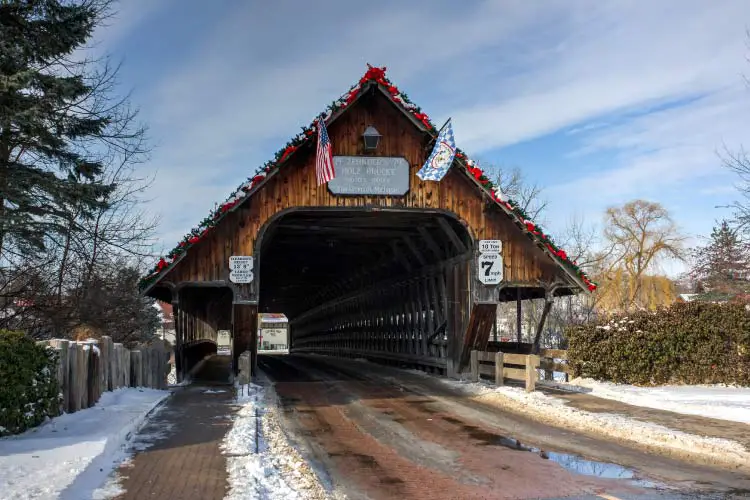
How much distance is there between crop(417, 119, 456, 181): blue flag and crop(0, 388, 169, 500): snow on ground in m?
9.35

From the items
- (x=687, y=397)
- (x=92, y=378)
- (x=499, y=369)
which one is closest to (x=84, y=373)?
(x=92, y=378)

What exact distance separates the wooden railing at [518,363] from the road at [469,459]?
209 centimetres

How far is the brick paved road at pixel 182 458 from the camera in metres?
6.62

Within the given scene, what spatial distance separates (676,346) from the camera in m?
15.6

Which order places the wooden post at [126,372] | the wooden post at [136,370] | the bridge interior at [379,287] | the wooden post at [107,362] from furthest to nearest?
the bridge interior at [379,287] < the wooden post at [136,370] < the wooden post at [126,372] < the wooden post at [107,362]

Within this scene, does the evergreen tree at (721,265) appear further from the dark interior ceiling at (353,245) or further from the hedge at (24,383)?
the hedge at (24,383)

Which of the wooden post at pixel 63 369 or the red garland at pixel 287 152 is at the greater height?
the red garland at pixel 287 152

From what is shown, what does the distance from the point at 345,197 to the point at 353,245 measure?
913 cm

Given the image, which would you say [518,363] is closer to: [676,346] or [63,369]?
[676,346]

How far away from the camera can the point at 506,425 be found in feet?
36.7

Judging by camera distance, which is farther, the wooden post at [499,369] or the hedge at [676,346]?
the wooden post at [499,369]

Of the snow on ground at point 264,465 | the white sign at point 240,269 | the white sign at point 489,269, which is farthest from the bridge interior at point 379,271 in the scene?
the snow on ground at point 264,465

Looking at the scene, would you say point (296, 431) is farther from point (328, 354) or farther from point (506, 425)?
point (328, 354)

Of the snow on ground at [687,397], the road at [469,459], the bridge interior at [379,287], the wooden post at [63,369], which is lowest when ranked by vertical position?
the road at [469,459]
